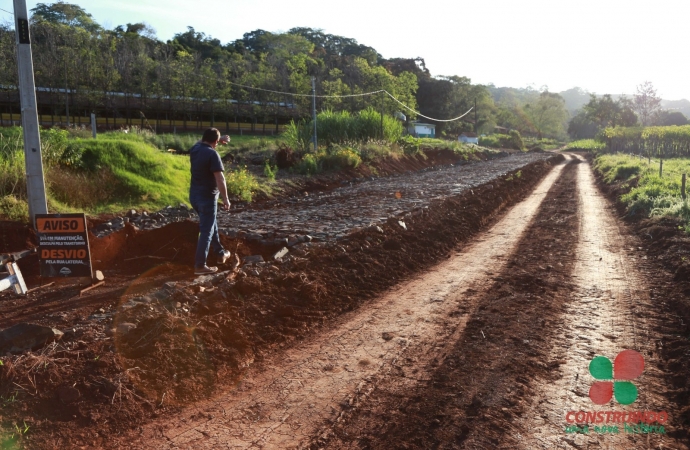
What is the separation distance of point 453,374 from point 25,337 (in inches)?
147

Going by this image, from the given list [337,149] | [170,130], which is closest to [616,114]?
[170,130]

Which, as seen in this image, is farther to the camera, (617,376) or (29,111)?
(29,111)

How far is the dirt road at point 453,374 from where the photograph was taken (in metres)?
3.71

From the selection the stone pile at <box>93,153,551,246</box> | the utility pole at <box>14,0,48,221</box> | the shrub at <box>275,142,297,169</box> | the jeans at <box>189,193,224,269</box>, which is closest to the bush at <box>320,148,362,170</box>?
the shrub at <box>275,142,297,169</box>

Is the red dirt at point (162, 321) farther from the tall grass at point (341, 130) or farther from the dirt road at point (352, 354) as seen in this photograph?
the tall grass at point (341, 130)

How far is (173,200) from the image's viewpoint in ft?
44.5

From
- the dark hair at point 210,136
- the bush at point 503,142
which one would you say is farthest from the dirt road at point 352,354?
the bush at point 503,142

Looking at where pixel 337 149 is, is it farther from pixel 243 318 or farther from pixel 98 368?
pixel 98 368

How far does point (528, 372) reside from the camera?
4.67 m

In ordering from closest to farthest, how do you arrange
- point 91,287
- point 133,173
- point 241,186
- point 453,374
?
1. point 453,374
2. point 91,287
3. point 133,173
4. point 241,186

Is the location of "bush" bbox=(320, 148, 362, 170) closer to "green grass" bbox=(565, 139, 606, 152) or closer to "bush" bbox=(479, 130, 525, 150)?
"green grass" bbox=(565, 139, 606, 152)

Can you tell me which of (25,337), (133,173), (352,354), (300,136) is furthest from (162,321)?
(300,136)

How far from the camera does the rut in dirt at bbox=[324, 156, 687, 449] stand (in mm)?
3680

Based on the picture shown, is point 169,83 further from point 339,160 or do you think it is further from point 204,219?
point 204,219
